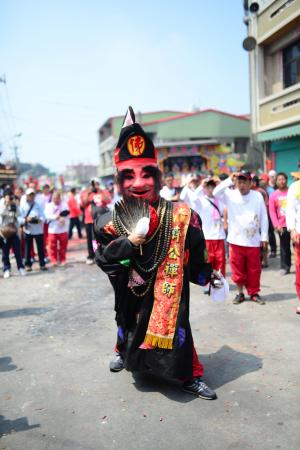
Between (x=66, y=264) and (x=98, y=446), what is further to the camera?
(x=66, y=264)

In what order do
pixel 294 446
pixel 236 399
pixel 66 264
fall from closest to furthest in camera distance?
pixel 294 446 → pixel 236 399 → pixel 66 264

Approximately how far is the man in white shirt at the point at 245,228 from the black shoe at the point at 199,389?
2514mm

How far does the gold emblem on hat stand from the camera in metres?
3.30

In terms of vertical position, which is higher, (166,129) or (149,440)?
(166,129)

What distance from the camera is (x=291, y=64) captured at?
544 inches

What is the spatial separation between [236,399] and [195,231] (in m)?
1.38

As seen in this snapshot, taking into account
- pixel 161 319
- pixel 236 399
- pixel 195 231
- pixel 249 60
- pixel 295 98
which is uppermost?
pixel 249 60

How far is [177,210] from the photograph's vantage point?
3.38m

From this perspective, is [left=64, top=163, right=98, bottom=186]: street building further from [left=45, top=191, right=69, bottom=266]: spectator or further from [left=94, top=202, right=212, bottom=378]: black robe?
[left=94, top=202, right=212, bottom=378]: black robe

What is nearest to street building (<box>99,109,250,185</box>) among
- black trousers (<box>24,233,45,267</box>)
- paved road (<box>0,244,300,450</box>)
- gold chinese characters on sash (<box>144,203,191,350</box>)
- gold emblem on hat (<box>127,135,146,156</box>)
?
black trousers (<box>24,233,45,267</box>)

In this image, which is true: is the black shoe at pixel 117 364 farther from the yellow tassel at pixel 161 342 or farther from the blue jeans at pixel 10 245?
the blue jeans at pixel 10 245

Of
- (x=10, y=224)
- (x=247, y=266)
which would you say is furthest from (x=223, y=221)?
(x=10, y=224)

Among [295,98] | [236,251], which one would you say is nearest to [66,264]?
[236,251]

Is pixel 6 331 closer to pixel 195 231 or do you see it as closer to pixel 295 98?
pixel 195 231
